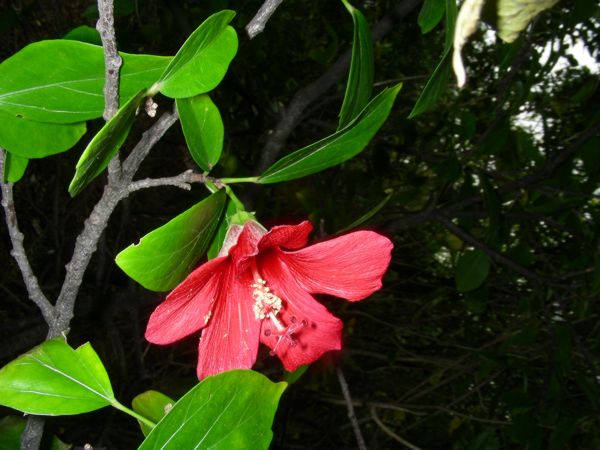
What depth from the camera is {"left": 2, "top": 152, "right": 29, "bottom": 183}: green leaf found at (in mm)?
726

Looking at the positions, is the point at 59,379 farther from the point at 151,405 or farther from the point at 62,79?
the point at 62,79

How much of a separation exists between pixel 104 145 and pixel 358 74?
30cm

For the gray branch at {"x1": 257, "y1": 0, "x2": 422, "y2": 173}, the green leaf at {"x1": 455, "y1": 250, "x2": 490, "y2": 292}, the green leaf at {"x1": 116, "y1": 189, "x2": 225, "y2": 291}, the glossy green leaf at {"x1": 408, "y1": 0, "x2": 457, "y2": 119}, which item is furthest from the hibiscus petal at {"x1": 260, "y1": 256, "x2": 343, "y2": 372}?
the green leaf at {"x1": 455, "y1": 250, "x2": 490, "y2": 292}

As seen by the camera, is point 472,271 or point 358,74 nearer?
point 358,74

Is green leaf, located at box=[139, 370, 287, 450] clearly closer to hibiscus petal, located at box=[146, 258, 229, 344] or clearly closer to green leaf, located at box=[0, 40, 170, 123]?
hibiscus petal, located at box=[146, 258, 229, 344]

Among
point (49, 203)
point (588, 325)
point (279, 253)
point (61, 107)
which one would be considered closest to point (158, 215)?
point (49, 203)

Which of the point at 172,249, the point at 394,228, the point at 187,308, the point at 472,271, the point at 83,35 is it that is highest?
the point at 83,35

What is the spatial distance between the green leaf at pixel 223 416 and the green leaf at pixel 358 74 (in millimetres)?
307

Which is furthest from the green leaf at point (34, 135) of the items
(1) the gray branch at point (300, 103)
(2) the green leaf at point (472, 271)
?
(2) the green leaf at point (472, 271)

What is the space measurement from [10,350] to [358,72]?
1.50 metres

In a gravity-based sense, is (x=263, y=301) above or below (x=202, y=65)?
below

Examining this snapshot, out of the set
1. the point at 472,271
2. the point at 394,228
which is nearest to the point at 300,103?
the point at 394,228

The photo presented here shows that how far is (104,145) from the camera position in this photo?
557 millimetres

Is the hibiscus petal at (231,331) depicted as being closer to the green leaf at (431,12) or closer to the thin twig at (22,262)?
the thin twig at (22,262)
